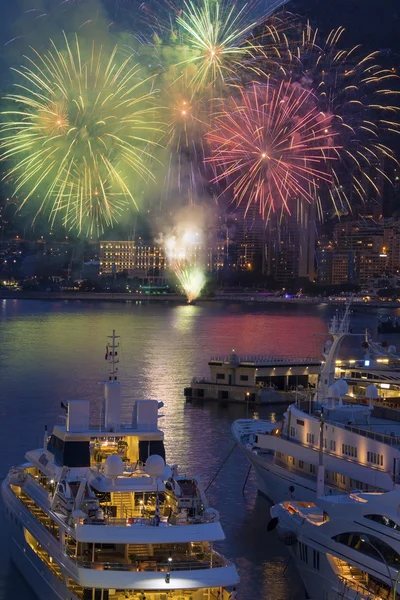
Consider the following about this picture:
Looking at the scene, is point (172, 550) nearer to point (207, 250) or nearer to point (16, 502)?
point (16, 502)

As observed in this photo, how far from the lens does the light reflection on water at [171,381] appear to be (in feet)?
47.9

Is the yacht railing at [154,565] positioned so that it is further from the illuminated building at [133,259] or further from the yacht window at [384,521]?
the illuminated building at [133,259]

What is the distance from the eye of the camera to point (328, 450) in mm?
15297

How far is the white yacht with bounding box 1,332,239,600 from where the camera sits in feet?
33.1

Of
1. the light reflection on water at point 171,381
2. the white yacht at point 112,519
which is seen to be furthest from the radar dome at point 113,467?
the light reflection on water at point 171,381

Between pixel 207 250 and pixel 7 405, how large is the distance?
90786 mm

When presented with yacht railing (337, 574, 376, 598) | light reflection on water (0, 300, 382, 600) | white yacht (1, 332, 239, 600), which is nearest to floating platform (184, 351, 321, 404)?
light reflection on water (0, 300, 382, 600)

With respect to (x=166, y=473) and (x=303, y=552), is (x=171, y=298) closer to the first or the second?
(x=303, y=552)

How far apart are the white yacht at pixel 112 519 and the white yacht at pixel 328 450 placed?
334cm

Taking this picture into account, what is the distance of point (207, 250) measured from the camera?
119000mm

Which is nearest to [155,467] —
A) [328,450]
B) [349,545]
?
[349,545]

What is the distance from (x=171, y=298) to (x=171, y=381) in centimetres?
7830

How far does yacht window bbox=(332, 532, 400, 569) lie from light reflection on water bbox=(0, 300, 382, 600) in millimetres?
1739

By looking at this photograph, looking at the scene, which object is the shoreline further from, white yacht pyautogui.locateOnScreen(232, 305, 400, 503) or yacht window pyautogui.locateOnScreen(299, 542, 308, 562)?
yacht window pyautogui.locateOnScreen(299, 542, 308, 562)
